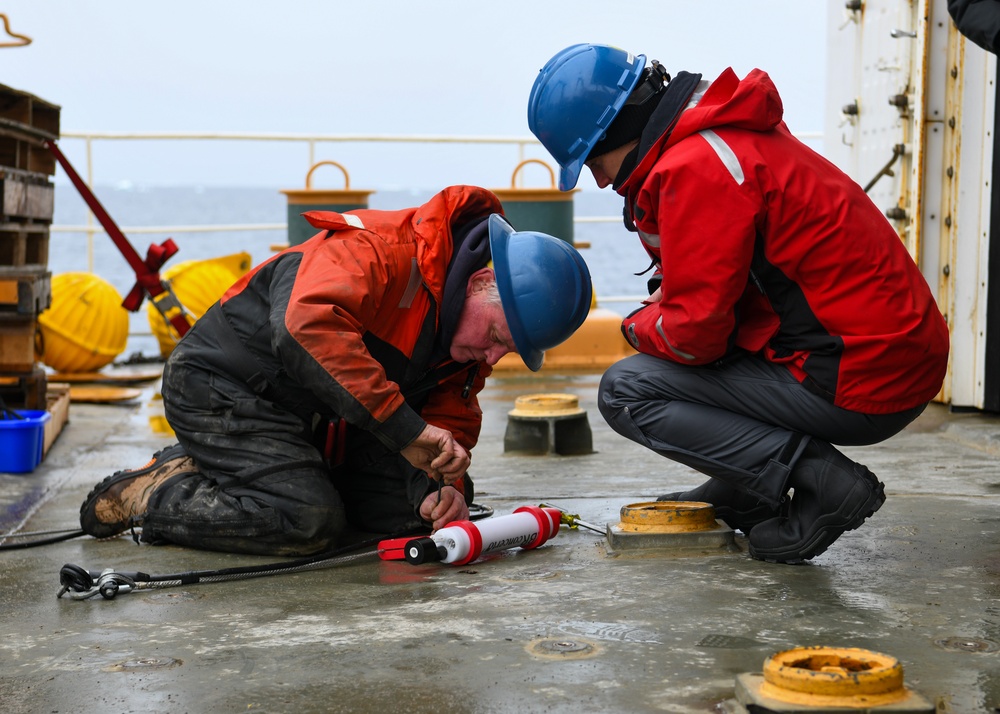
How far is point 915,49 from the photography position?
5957 mm

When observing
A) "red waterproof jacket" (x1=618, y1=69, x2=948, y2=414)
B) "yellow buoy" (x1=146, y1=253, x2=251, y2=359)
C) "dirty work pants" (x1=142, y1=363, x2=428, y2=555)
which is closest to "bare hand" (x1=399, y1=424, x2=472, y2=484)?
"dirty work pants" (x1=142, y1=363, x2=428, y2=555)

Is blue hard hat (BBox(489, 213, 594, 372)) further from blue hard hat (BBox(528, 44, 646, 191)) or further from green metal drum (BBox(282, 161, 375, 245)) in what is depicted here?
green metal drum (BBox(282, 161, 375, 245))

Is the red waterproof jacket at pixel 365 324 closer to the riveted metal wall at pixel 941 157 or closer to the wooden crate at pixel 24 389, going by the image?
the wooden crate at pixel 24 389

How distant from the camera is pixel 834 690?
1941mm

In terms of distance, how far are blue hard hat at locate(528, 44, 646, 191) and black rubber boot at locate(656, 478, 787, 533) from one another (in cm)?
104

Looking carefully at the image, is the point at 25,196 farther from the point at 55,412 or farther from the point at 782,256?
the point at 782,256

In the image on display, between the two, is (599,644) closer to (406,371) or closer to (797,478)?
(797,478)

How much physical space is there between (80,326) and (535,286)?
18.3 ft

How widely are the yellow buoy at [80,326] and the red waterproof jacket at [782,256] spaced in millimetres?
5893

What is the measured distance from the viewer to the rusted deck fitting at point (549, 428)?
5.02 meters

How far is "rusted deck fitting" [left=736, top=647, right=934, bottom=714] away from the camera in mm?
1925

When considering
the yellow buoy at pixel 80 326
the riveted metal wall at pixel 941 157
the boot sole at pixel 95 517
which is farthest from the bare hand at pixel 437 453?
the yellow buoy at pixel 80 326

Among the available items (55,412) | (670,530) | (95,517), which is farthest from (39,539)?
(55,412)

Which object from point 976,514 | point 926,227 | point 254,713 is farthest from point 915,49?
point 254,713
